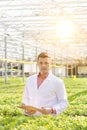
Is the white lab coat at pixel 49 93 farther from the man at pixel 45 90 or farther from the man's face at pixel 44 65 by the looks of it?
the man's face at pixel 44 65

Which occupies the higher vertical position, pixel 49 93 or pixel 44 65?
pixel 44 65

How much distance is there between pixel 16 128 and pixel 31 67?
40044mm

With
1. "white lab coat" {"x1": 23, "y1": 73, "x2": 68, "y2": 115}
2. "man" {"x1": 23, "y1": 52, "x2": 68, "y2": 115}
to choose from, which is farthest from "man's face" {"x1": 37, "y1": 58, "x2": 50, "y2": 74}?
"white lab coat" {"x1": 23, "y1": 73, "x2": 68, "y2": 115}

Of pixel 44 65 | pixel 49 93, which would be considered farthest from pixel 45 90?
pixel 44 65

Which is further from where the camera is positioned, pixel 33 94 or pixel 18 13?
pixel 18 13

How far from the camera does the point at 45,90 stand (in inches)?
185

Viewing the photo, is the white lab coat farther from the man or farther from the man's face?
the man's face

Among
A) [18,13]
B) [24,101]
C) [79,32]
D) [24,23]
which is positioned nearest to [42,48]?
[79,32]

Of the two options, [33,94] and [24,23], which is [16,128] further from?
[24,23]

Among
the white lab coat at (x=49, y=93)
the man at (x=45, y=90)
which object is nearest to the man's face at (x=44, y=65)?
the man at (x=45, y=90)

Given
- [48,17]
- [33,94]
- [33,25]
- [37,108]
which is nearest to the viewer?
[37,108]

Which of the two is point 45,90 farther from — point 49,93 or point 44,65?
point 44,65

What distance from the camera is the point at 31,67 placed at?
44500mm

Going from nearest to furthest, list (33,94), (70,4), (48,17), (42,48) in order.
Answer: (33,94), (70,4), (48,17), (42,48)
